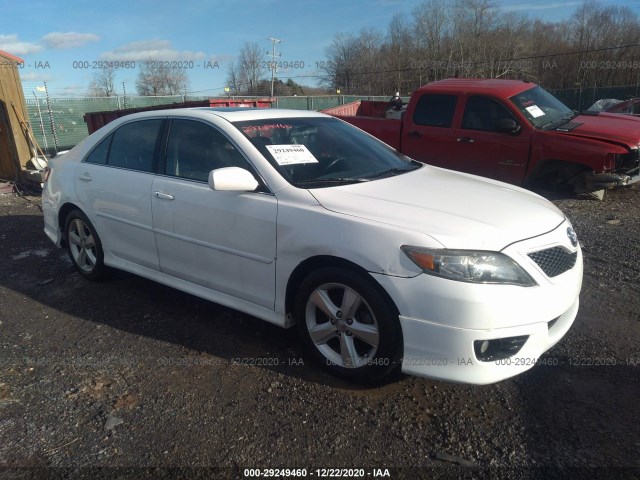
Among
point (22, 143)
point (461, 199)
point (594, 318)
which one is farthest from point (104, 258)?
point (22, 143)

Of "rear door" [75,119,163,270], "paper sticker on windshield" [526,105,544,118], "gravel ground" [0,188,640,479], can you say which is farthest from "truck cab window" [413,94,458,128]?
"rear door" [75,119,163,270]

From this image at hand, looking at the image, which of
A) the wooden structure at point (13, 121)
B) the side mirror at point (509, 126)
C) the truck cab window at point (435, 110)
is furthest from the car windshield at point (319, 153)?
the wooden structure at point (13, 121)

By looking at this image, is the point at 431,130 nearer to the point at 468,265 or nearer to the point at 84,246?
the point at 84,246

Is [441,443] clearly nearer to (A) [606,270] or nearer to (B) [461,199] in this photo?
(B) [461,199]

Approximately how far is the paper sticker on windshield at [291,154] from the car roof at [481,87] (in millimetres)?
4794

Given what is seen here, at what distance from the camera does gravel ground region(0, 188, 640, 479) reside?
2.31m

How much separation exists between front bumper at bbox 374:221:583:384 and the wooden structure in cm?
934

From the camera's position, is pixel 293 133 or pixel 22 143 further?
pixel 22 143

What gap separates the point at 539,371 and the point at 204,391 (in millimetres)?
2076

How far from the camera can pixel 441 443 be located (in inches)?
95.5

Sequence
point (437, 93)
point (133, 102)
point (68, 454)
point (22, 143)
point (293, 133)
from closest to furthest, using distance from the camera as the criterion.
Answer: point (68, 454), point (293, 133), point (437, 93), point (22, 143), point (133, 102)

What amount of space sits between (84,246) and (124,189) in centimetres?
104

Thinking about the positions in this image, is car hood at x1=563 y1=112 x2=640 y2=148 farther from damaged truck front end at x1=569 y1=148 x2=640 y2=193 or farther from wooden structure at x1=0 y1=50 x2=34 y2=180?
wooden structure at x1=0 y1=50 x2=34 y2=180

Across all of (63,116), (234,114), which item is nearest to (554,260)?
(234,114)
